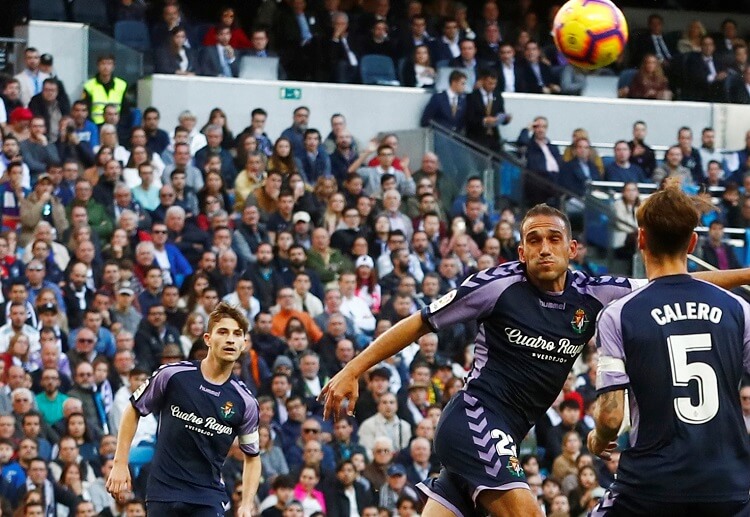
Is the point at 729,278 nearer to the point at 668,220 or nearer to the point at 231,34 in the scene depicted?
the point at 668,220

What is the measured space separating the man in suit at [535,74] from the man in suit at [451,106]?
1.82m

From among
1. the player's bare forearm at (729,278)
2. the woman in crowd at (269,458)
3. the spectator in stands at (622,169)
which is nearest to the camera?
the player's bare forearm at (729,278)

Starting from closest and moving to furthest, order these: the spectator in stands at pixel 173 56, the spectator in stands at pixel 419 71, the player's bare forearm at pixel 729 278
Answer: the player's bare forearm at pixel 729 278, the spectator in stands at pixel 173 56, the spectator in stands at pixel 419 71

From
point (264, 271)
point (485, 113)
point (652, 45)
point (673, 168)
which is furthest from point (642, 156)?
point (264, 271)

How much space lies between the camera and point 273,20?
21547 mm

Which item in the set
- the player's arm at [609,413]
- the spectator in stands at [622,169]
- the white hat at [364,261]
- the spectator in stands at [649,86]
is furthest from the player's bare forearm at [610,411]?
the spectator in stands at [649,86]

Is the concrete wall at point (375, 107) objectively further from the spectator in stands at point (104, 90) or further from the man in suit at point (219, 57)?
the spectator in stands at point (104, 90)

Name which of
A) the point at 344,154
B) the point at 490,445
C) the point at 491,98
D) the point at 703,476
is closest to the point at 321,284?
the point at 344,154

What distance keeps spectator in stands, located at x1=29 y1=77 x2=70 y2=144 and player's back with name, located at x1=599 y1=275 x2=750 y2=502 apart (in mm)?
12641

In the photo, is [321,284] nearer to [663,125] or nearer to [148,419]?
[148,419]

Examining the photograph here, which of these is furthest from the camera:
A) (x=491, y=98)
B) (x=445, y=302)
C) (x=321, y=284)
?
(x=491, y=98)

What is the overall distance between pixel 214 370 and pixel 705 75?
592 inches

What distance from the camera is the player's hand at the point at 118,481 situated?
873 centimetres

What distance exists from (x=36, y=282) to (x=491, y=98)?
24.7ft
